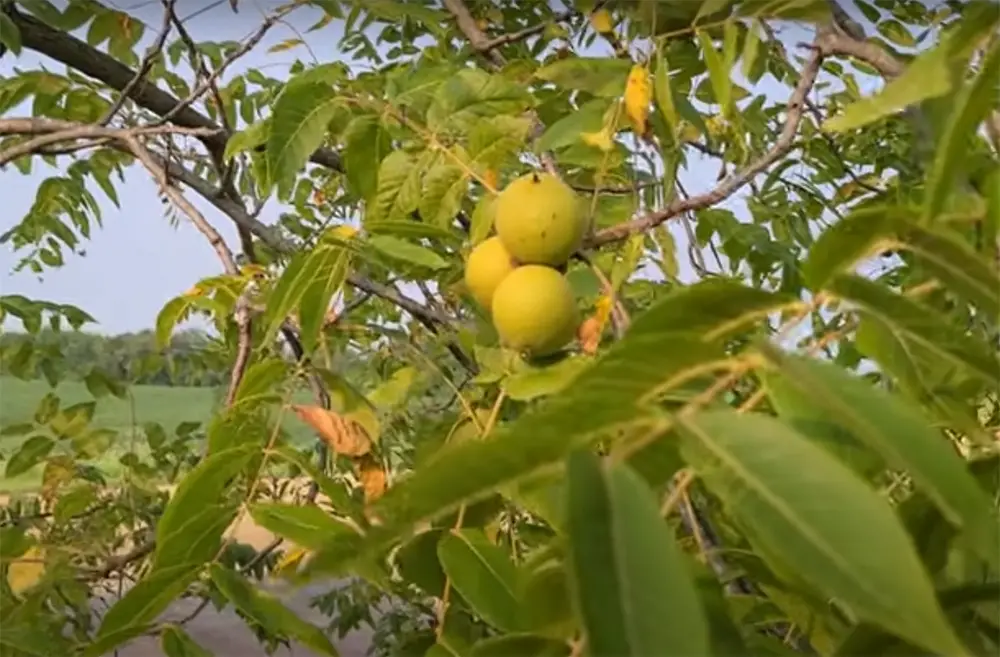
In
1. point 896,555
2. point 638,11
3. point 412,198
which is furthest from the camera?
point 638,11

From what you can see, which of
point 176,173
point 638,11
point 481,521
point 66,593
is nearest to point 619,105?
point 638,11

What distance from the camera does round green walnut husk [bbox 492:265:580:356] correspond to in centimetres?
90

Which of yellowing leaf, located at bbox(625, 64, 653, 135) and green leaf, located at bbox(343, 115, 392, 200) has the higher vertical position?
green leaf, located at bbox(343, 115, 392, 200)

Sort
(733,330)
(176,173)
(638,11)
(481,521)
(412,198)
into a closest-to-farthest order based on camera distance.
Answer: (733,330) < (481,521) < (412,198) < (638,11) < (176,173)

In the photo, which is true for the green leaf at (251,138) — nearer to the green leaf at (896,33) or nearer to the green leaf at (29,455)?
the green leaf at (29,455)

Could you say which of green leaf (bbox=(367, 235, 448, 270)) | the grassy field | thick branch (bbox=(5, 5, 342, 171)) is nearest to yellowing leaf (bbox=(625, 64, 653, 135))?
green leaf (bbox=(367, 235, 448, 270))

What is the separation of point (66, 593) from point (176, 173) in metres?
0.63

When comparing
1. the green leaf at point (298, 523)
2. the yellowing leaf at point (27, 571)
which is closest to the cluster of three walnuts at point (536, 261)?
the green leaf at point (298, 523)

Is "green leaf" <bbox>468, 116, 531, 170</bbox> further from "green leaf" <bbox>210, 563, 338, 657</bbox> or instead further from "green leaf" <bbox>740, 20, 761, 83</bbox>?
"green leaf" <bbox>210, 563, 338, 657</bbox>

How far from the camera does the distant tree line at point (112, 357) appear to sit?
211 cm

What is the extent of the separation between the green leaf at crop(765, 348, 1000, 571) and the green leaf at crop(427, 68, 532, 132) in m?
0.72

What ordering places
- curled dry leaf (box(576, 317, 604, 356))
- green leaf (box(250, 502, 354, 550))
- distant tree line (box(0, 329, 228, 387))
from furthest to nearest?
distant tree line (box(0, 329, 228, 387)) < curled dry leaf (box(576, 317, 604, 356)) < green leaf (box(250, 502, 354, 550))

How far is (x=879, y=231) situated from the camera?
23.1 inches

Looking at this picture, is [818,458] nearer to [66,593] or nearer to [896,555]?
[896,555]
